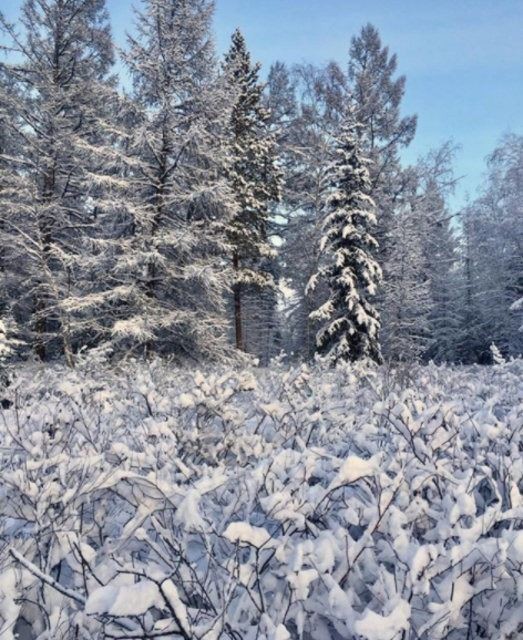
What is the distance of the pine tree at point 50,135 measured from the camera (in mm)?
14953

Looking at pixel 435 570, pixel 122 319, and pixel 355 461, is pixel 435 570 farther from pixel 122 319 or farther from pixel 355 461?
pixel 122 319

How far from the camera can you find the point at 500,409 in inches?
168

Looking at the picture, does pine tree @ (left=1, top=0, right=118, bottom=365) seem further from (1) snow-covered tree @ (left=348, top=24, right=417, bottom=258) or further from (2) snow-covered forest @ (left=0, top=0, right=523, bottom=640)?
(1) snow-covered tree @ (left=348, top=24, right=417, bottom=258)

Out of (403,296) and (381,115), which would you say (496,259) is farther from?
(381,115)

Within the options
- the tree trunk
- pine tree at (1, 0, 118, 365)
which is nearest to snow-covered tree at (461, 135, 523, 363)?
the tree trunk

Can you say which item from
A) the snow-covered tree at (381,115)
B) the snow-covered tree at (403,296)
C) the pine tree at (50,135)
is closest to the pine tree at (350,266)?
the snow-covered tree at (403,296)

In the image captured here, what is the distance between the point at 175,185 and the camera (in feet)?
45.5

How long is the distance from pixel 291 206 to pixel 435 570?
2467cm

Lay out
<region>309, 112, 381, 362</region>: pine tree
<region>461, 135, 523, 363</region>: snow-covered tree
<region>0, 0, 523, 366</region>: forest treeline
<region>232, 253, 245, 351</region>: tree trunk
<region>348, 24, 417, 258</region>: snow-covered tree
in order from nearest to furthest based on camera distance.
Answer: <region>0, 0, 523, 366</region>: forest treeline < <region>309, 112, 381, 362</region>: pine tree < <region>232, 253, 245, 351</region>: tree trunk < <region>461, 135, 523, 363</region>: snow-covered tree < <region>348, 24, 417, 258</region>: snow-covered tree

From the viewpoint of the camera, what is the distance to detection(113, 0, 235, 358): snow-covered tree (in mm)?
13023

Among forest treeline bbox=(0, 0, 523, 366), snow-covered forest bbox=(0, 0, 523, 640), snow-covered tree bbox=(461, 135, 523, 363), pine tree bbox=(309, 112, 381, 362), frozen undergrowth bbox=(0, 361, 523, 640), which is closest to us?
frozen undergrowth bbox=(0, 361, 523, 640)

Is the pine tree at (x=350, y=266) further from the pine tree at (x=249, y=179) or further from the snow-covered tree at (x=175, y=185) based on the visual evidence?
the snow-covered tree at (x=175, y=185)

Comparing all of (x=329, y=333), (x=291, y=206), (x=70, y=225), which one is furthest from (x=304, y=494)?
(x=291, y=206)

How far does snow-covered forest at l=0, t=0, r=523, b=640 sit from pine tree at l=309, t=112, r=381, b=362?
106 millimetres
